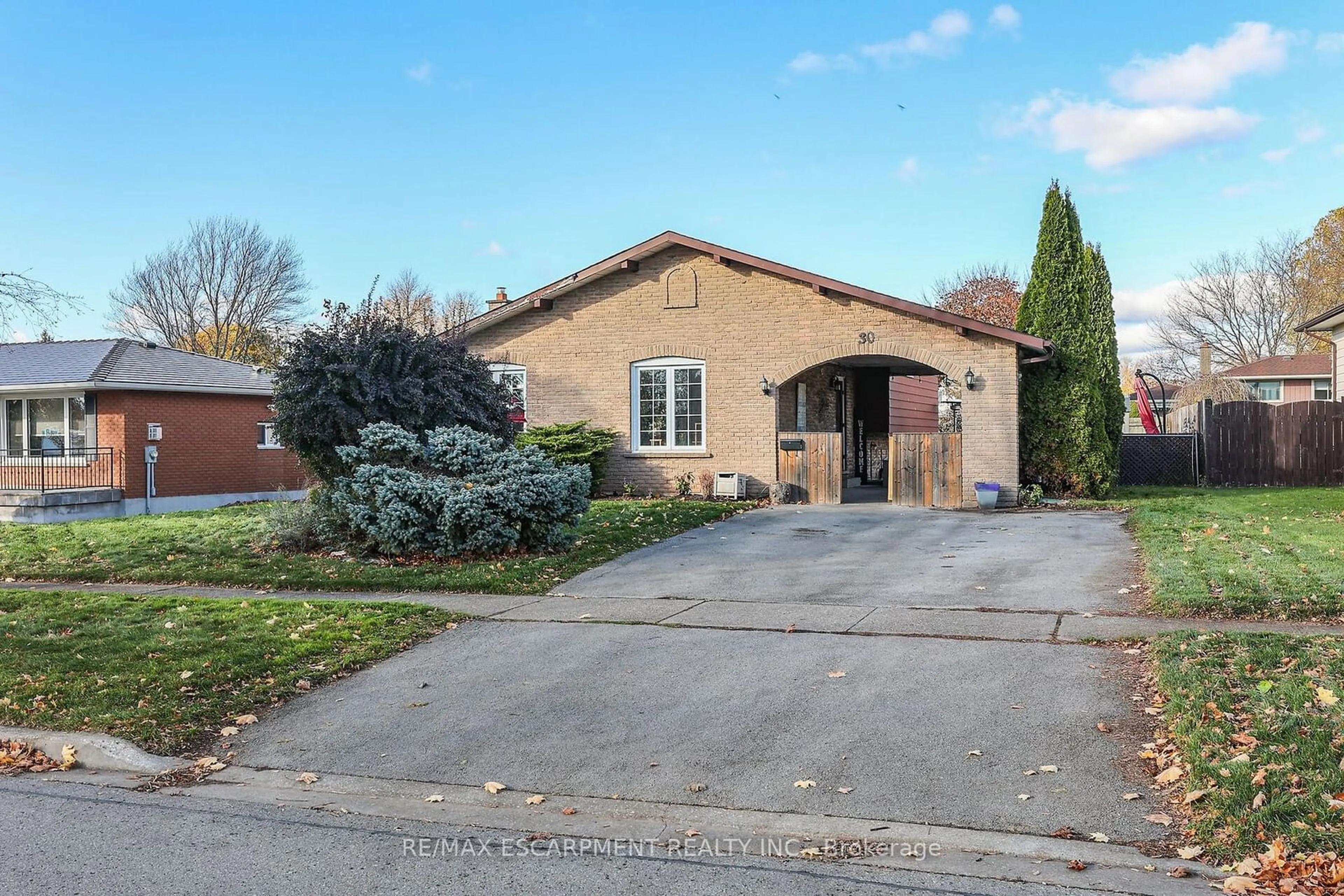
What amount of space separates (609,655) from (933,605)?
10.5ft

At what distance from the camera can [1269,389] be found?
46.9 meters

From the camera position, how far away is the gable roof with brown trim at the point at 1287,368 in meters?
44.4

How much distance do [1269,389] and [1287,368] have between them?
1815 mm

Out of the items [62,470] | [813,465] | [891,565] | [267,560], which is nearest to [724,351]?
[813,465]

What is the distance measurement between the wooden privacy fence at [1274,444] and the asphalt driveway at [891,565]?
8.80m

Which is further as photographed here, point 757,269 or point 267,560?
point 757,269

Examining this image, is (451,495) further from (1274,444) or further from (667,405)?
(1274,444)

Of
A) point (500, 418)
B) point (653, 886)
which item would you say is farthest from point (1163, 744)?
point (500, 418)

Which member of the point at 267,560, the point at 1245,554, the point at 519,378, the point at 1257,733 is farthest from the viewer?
the point at 519,378

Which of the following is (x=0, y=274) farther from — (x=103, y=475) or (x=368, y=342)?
(x=103, y=475)

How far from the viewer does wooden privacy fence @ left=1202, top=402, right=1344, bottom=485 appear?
22.9 metres

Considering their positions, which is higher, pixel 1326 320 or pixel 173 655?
pixel 1326 320

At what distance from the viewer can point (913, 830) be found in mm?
4770

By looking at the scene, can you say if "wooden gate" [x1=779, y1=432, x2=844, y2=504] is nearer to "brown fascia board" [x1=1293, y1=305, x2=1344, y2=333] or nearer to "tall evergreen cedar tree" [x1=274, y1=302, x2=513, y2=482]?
"tall evergreen cedar tree" [x1=274, y1=302, x2=513, y2=482]
